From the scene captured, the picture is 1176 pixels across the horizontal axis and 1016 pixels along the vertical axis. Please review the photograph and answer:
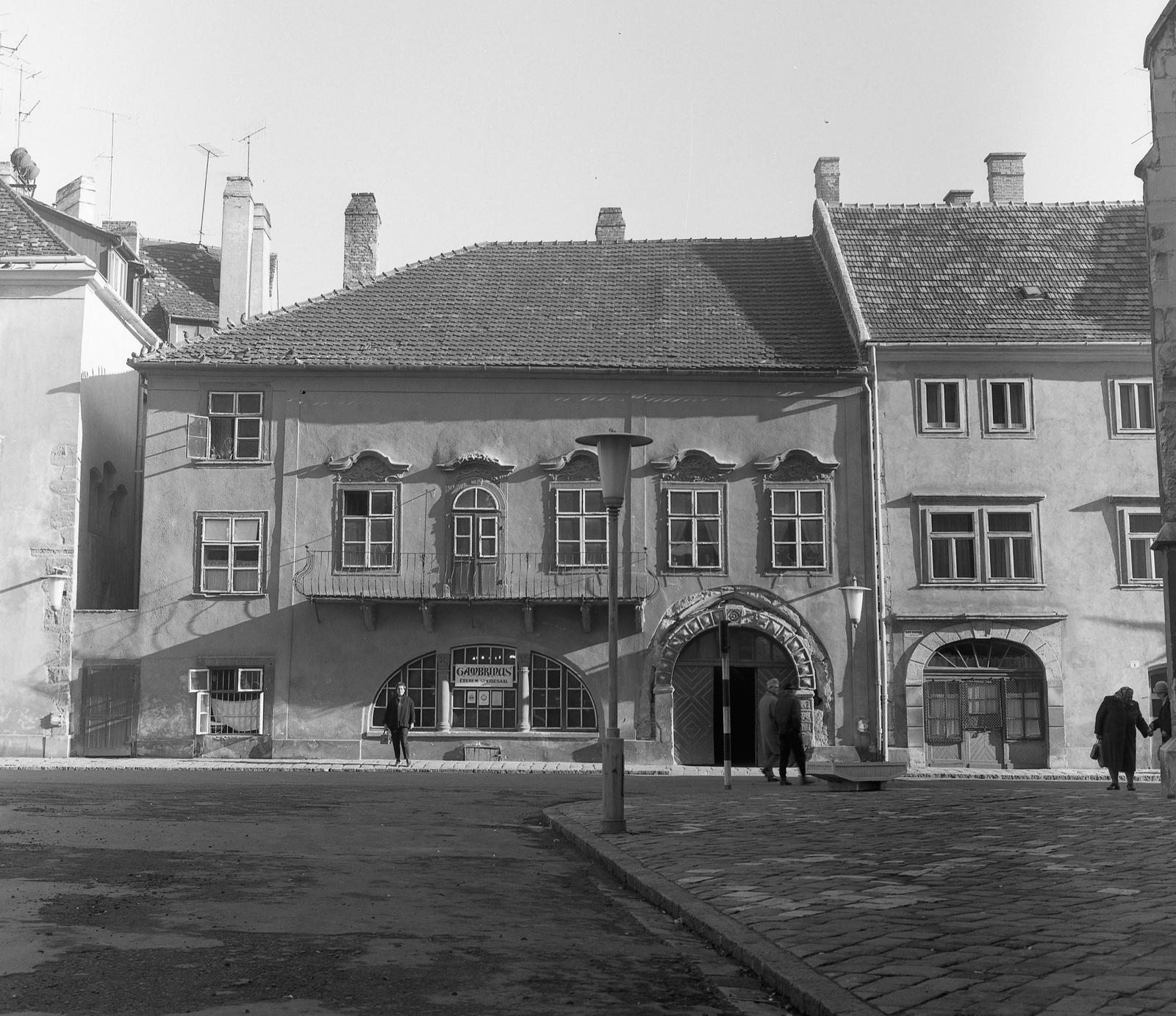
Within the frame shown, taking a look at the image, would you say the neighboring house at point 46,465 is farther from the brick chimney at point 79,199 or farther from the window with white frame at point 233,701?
the brick chimney at point 79,199

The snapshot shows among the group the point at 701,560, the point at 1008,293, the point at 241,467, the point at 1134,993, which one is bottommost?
the point at 1134,993

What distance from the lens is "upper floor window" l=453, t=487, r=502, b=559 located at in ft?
108

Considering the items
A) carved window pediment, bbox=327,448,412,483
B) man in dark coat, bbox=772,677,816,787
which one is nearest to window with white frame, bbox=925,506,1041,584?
man in dark coat, bbox=772,677,816,787

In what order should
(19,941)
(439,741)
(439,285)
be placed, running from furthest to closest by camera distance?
(439,285) < (439,741) < (19,941)

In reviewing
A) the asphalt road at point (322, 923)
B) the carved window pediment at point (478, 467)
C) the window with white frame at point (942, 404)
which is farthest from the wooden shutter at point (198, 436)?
the asphalt road at point (322, 923)

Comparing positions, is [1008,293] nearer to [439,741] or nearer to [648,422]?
[648,422]

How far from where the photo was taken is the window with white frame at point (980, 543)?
107 feet

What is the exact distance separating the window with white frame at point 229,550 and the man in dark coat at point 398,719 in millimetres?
5059

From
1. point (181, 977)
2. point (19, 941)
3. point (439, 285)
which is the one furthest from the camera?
point (439, 285)

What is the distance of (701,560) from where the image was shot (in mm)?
33000

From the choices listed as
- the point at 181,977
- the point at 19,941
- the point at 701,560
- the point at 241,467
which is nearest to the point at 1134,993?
the point at 181,977

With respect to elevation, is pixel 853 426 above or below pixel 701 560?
above

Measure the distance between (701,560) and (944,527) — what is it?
5328 millimetres

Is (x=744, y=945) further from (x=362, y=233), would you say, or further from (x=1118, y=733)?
(x=362, y=233)
